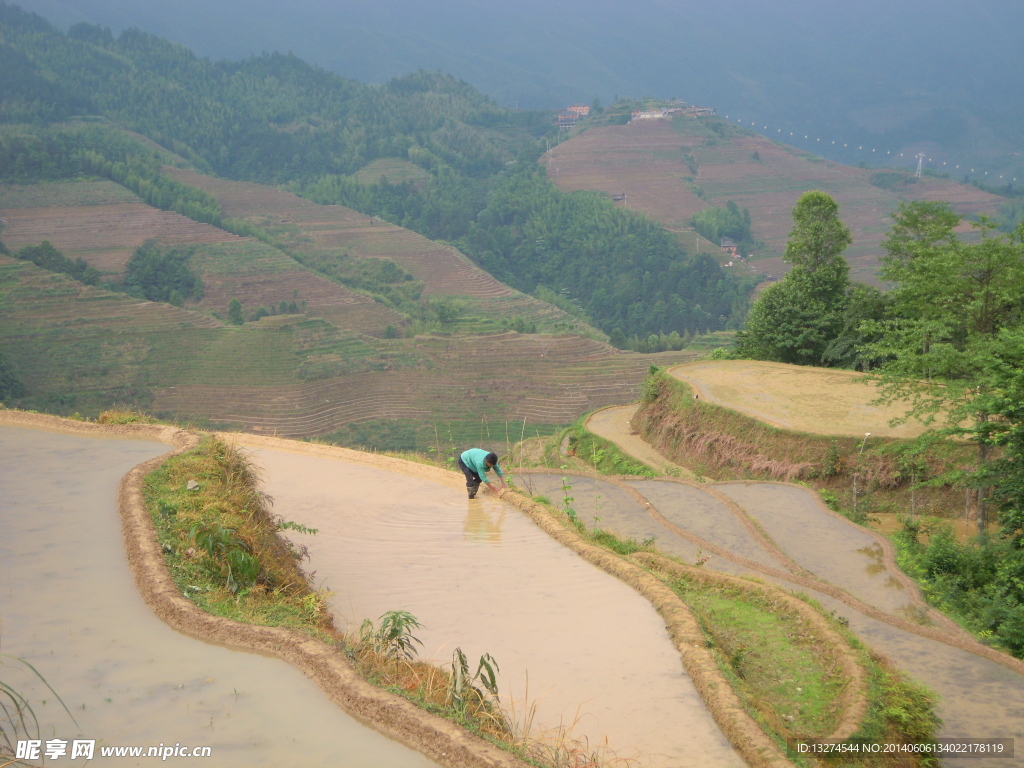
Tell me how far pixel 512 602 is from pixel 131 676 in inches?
121

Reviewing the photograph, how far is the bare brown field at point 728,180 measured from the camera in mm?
93250

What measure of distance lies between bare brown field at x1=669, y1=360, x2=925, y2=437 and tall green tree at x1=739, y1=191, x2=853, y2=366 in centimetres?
131

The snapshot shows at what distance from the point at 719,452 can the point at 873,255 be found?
70743 millimetres

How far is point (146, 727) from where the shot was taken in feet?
15.9

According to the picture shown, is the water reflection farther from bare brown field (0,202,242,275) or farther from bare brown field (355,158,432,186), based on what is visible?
bare brown field (355,158,432,186)

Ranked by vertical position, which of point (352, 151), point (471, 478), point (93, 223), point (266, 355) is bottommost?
point (266, 355)

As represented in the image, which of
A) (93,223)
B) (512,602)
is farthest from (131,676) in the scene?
(93,223)

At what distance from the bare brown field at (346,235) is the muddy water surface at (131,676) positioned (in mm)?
68114

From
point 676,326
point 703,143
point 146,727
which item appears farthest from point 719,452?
point 703,143

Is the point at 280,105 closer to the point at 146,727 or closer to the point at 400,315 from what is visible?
the point at 400,315

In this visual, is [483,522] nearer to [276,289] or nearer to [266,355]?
[266,355]

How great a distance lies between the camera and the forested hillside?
79562 mm

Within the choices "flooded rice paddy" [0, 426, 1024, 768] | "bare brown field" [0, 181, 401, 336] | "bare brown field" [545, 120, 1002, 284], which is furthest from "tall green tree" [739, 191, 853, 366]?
"bare brown field" [545, 120, 1002, 284]

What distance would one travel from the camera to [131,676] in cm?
539
